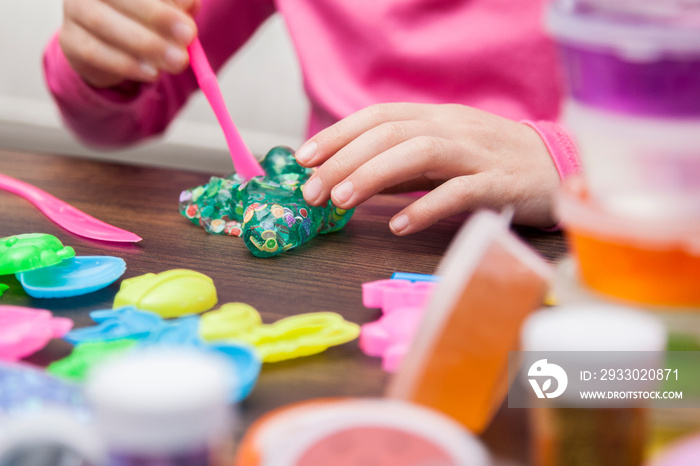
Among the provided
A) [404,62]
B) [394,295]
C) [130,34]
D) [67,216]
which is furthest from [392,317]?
[404,62]

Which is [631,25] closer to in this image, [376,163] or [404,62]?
[376,163]

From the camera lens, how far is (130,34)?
72 cm

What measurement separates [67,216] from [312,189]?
237 mm

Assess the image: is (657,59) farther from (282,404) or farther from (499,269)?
(282,404)

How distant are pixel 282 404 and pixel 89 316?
17cm

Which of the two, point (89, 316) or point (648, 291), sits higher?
point (648, 291)

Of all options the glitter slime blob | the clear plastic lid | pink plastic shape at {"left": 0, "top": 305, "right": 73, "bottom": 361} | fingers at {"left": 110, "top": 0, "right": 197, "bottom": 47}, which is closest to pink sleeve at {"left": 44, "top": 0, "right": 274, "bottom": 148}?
fingers at {"left": 110, "top": 0, "right": 197, "bottom": 47}

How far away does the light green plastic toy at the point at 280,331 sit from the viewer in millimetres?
385

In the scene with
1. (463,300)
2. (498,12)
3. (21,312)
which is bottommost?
(21,312)

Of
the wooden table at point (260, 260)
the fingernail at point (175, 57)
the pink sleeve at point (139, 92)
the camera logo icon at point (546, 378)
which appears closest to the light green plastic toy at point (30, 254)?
→ the wooden table at point (260, 260)

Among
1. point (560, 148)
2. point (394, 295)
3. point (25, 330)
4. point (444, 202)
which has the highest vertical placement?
point (560, 148)

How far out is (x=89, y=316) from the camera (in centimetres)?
44

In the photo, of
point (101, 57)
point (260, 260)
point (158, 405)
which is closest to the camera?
point (158, 405)

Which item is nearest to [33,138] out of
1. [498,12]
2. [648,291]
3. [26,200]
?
[26,200]
